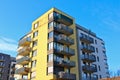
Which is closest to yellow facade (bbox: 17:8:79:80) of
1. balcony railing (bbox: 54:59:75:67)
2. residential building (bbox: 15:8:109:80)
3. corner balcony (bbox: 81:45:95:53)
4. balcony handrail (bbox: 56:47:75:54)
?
residential building (bbox: 15:8:109:80)

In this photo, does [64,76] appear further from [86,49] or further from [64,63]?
[86,49]

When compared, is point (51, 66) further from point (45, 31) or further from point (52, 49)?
point (45, 31)

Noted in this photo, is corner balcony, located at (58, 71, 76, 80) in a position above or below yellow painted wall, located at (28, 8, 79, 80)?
below

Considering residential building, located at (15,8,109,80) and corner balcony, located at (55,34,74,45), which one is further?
corner balcony, located at (55,34,74,45)

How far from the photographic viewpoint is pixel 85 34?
192 ft

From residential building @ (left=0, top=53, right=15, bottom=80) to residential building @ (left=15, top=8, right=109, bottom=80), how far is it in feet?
103

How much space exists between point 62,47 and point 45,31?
22.2 feet

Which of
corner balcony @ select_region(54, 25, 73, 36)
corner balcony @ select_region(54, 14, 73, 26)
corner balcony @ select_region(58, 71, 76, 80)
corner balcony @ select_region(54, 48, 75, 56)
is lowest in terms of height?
corner balcony @ select_region(58, 71, 76, 80)

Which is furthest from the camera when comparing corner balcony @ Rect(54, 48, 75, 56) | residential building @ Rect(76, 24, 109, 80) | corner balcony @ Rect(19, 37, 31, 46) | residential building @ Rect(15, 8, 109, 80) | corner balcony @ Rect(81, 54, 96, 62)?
corner balcony @ Rect(19, 37, 31, 46)

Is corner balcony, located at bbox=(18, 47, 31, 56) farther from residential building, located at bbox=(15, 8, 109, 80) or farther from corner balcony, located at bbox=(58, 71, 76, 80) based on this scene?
corner balcony, located at bbox=(58, 71, 76, 80)

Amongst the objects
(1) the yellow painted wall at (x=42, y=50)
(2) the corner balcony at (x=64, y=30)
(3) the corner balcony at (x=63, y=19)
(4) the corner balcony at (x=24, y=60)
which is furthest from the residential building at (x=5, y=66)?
(2) the corner balcony at (x=64, y=30)

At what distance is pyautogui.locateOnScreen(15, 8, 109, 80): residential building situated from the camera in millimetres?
44688

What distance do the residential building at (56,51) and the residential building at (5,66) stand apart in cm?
3142

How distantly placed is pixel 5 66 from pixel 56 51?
165ft
